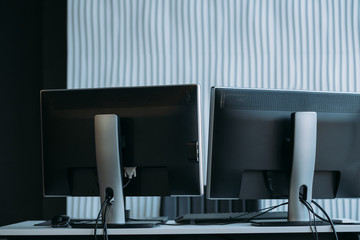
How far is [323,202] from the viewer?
3461 millimetres

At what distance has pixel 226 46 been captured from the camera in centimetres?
354

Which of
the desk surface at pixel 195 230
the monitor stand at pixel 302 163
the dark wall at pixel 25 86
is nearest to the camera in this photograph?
the desk surface at pixel 195 230

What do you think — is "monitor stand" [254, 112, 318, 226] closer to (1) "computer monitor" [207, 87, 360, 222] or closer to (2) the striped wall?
(1) "computer monitor" [207, 87, 360, 222]

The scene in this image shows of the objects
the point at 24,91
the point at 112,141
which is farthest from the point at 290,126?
the point at 24,91

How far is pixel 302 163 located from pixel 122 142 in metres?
0.69

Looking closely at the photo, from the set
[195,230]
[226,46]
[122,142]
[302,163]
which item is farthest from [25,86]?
[302,163]

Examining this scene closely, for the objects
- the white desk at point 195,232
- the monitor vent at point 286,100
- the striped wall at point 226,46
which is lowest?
the white desk at point 195,232

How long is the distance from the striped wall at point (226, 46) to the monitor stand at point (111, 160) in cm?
178

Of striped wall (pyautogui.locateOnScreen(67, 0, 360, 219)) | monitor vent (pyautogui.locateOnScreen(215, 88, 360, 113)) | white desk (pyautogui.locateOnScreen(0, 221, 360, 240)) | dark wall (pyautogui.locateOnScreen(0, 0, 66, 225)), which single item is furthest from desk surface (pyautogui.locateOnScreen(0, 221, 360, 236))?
striped wall (pyautogui.locateOnScreen(67, 0, 360, 219))

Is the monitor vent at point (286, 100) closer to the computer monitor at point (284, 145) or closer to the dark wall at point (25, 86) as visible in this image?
the computer monitor at point (284, 145)

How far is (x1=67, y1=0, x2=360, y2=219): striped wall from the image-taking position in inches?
139

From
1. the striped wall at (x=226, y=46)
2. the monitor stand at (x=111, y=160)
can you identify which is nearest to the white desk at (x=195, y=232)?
the monitor stand at (x=111, y=160)

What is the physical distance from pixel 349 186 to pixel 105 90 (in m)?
1.04

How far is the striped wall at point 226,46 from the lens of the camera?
3521 mm
